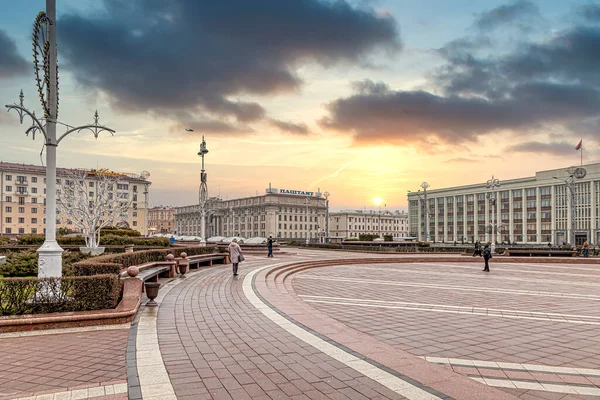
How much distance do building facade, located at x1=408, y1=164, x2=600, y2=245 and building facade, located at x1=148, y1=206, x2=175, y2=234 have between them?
10376 cm

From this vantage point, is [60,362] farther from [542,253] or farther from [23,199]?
[23,199]

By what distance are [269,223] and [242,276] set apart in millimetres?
113607

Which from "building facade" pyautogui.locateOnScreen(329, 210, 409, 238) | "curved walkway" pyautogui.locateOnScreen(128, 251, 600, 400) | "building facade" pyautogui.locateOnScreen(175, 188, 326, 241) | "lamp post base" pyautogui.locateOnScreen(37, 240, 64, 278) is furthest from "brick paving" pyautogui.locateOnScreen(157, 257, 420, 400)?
"building facade" pyautogui.locateOnScreen(329, 210, 409, 238)

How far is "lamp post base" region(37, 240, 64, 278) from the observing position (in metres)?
9.93

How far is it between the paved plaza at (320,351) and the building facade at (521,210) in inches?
2389

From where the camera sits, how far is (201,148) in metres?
30.3

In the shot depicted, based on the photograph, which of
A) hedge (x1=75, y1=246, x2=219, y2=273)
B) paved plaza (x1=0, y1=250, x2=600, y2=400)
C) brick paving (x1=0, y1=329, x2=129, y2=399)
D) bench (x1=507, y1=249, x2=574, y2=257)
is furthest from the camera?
bench (x1=507, y1=249, x2=574, y2=257)

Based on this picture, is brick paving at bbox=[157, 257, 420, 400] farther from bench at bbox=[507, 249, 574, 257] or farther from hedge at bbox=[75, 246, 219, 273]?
bench at bbox=[507, 249, 574, 257]

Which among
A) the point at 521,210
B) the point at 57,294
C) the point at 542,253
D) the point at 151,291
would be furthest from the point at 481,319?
the point at 521,210

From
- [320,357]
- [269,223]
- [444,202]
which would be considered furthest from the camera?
[269,223]

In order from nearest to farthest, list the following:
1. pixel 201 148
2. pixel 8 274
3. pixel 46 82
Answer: pixel 46 82 < pixel 8 274 < pixel 201 148

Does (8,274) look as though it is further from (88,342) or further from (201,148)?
(201,148)

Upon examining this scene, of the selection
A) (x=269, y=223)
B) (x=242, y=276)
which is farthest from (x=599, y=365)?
(x=269, y=223)

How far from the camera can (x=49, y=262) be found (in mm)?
9992
